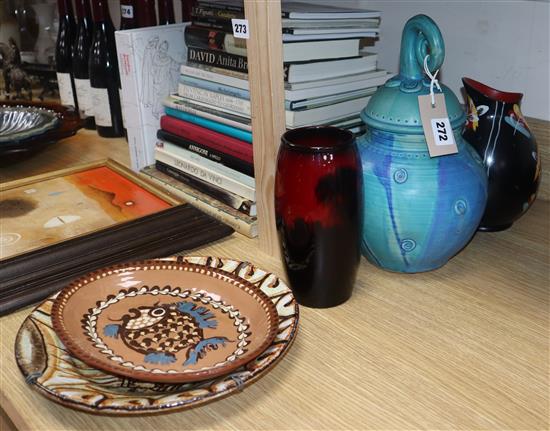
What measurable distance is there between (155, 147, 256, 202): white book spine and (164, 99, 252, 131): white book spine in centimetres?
7

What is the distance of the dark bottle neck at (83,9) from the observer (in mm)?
1457

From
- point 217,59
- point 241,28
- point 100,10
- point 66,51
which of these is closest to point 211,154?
point 217,59

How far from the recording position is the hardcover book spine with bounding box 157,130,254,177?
0.96 meters

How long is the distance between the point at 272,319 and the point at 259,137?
10.4 inches

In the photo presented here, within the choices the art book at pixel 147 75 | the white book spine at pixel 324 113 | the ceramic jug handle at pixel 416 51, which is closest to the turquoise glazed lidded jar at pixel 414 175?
the ceramic jug handle at pixel 416 51

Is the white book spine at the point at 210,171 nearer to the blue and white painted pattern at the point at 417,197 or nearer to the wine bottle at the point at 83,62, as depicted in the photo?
the blue and white painted pattern at the point at 417,197

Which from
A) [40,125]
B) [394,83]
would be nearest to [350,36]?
[394,83]

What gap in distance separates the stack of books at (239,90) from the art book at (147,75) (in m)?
0.06

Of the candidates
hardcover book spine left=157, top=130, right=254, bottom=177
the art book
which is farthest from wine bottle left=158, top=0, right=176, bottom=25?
hardcover book spine left=157, top=130, right=254, bottom=177

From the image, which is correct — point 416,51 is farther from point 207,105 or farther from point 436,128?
point 207,105

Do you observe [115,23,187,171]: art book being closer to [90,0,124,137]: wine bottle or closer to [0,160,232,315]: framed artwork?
[0,160,232,315]: framed artwork

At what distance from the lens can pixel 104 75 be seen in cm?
139

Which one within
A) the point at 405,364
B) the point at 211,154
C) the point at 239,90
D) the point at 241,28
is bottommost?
the point at 405,364

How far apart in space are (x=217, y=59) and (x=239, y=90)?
0.25 ft
